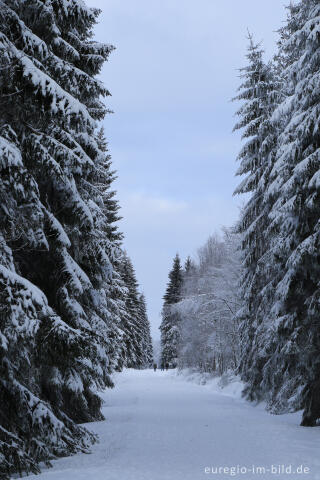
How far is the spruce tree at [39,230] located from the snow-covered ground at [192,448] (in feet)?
2.60

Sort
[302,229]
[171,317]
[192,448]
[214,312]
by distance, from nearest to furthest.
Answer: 1. [192,448]
2. [302,229]
3. [214,312]
4. [171,317]

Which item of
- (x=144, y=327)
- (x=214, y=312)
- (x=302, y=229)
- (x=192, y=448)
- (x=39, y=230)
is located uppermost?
(x=144, y=327)

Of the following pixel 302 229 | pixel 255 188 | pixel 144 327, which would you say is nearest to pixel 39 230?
pixel 302 229

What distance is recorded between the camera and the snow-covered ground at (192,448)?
7840 millimetres

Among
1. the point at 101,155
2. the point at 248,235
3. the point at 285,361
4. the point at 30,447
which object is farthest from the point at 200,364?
the point at 30,447

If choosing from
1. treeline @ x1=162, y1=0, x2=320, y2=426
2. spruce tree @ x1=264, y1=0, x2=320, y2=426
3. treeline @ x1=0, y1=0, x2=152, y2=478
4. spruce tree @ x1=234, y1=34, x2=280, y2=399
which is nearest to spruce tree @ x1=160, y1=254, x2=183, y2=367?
spruce tree @ x1=234, y1=34, x2=280, y2=399

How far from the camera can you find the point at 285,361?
47.7 ft

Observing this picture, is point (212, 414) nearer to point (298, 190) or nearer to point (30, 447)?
point (298, 190)

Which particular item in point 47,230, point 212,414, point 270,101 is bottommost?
point 212,414

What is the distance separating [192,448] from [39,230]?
18.9ft

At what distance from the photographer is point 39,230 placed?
8586mm

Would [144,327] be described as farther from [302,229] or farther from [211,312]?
[302,229]

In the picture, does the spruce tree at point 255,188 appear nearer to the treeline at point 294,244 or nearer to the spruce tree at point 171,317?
the treeline at point 294,244

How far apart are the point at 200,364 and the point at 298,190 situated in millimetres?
37561
